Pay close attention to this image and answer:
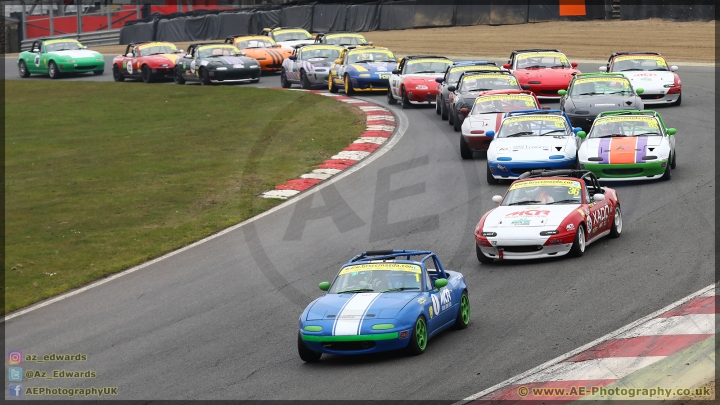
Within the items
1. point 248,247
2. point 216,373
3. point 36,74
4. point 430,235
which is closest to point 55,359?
point 216,373

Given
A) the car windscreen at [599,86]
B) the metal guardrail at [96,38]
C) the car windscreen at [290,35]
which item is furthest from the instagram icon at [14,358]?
the metal guardrail at [96,38]

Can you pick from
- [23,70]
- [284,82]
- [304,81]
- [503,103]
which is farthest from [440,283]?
[23,70]

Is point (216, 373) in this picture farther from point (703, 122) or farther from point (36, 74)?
point (36, 74)

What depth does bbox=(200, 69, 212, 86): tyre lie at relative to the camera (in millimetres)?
35938

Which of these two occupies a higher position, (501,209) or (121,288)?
(501,209)

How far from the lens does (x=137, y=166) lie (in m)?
24.6

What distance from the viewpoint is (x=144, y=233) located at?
723 inches

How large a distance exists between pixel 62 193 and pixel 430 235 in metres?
10.1

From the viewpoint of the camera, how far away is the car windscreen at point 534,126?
19.3 metres

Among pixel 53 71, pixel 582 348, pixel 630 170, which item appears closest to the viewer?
pixel 582 348

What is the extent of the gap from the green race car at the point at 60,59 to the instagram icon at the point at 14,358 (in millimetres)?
32476

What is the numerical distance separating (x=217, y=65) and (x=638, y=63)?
1537 centimetres

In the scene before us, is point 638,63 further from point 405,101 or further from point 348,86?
point 348,86

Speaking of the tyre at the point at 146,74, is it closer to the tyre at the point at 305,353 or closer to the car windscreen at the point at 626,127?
the car windscreen at the point at 626,127
